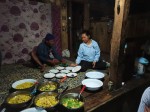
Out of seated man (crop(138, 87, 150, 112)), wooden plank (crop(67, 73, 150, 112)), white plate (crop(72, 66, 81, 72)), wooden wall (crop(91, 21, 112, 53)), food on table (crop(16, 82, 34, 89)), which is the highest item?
wooden wall (crop(91, 21, 112, 53))

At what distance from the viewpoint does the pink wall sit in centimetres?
657

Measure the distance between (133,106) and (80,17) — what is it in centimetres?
712

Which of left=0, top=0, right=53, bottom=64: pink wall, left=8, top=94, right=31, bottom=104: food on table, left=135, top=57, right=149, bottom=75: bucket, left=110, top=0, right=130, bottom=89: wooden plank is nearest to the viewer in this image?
left=8, top=94, right=31, bottom=104: food on table

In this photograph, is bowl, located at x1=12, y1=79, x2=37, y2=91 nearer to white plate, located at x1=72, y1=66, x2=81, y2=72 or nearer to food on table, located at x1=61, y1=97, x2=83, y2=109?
food on table, located at x1=61, y1=97, x2=83, y2=109

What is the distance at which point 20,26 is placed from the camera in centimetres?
695

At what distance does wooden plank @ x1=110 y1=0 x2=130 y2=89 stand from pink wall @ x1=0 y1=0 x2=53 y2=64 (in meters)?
4.49

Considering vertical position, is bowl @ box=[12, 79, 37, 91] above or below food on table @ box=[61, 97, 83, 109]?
above

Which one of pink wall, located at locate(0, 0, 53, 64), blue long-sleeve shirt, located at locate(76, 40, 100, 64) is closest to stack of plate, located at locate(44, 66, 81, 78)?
blue long-sleeve shirt, located at locate(76, 40, 100, 64)

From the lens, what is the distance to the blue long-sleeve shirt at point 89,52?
583cm

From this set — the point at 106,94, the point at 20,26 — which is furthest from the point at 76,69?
the point at 20,26

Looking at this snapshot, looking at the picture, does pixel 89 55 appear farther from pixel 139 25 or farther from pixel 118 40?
pixel 118 40

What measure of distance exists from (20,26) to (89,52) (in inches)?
128

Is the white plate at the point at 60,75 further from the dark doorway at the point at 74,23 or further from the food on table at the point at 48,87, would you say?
the dark doorway at the point at 74,23

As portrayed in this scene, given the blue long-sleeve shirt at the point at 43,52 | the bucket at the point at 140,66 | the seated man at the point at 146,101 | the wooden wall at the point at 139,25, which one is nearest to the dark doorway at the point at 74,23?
the blue long-sleeve shirt at the point at 43,52
